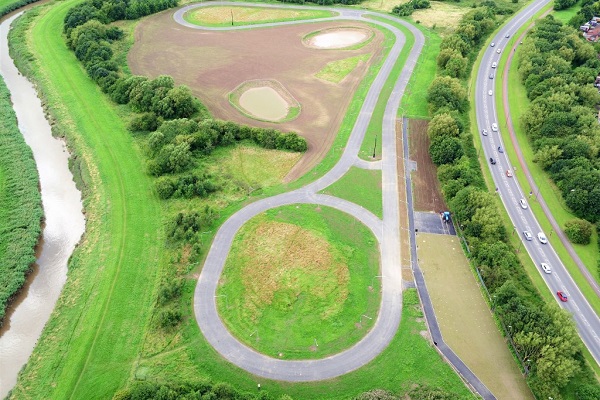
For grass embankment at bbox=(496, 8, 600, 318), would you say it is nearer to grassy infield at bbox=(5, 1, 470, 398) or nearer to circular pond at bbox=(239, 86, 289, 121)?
grassy infield at bbox=(5, 1, 470, 398)

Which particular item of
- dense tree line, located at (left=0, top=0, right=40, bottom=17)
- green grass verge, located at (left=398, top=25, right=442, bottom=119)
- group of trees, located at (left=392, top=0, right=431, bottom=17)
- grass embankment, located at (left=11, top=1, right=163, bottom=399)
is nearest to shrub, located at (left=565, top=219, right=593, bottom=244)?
green grass verge, located at (left=398, top=25, right=442, bottom=119)

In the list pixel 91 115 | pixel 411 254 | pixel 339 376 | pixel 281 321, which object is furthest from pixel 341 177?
pixel 91 115

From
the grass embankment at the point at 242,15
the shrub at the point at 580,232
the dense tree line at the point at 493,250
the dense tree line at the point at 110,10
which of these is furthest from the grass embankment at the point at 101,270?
the shrub at the point at 580,232

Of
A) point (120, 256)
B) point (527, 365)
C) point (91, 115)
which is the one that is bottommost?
point (527, 365)

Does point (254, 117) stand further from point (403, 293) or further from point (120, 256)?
point (403, 293)

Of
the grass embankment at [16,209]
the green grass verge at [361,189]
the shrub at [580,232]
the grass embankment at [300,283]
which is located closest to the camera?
the grass embankment at [300,283]

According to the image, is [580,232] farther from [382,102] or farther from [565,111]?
[382,102]

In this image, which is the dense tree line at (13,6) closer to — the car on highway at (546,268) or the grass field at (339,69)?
the grass field at (339,69)

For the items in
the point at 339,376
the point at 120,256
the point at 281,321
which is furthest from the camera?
the point at 120,256
